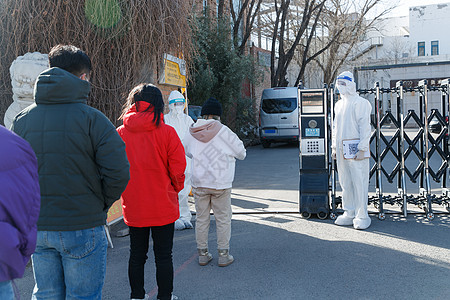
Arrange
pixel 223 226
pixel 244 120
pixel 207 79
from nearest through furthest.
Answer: pixel 223 226 < pixel 207 79 < pixel 244 120

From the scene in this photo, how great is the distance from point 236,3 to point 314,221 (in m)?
20.7

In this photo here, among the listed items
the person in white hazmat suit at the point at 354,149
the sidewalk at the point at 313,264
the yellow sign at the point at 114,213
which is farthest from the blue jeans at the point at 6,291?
the person in white hazmat suit at the point at 354,149

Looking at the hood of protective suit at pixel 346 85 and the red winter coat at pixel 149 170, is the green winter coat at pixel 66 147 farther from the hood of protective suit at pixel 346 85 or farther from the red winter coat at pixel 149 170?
the hood of protective suit at pixel 346 85

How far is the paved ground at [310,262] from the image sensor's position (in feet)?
13.1

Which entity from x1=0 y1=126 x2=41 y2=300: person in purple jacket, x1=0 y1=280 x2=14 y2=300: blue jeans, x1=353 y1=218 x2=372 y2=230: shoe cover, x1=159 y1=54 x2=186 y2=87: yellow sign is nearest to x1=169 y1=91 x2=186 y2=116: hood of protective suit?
x1=159 y1=54 x2=186 y2=87: yellow sign

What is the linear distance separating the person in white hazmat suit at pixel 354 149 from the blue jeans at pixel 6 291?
5.02m

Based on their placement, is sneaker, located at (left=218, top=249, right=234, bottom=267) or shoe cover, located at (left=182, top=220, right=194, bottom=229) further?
shoe cover, located at (left=182, top=220, right=194, bottom=229)

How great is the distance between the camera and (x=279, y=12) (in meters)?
A: 23.4

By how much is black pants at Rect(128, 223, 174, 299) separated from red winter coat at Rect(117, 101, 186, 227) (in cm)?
10

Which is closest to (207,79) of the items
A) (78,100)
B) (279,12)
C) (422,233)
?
(279,12)

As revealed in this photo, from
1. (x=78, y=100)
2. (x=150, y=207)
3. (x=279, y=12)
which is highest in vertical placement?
(x=279, y=12)

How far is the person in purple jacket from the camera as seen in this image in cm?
157

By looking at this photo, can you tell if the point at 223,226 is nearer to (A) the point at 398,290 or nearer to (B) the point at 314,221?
(A) the point at 398,290

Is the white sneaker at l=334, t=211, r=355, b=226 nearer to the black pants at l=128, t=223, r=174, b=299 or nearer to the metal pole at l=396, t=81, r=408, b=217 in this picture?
the metal pole at l=396, t=81, r=408, b=217
